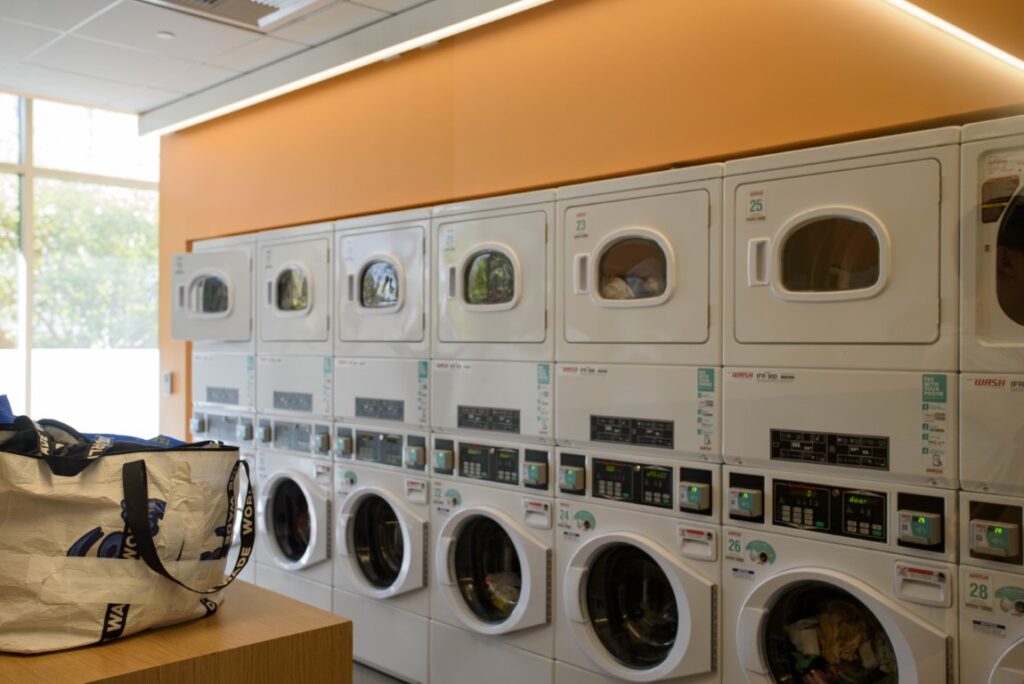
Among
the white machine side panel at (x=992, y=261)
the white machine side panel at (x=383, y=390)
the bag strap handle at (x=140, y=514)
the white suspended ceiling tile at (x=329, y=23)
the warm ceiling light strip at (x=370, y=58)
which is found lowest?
the bag strap handle at (x=140, y=514)

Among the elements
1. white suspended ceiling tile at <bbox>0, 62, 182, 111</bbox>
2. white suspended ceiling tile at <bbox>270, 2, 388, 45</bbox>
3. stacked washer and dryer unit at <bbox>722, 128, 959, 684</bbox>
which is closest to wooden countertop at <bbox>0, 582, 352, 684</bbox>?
stacked washer and dryer unit at <bbox>722, 128, 959, 684</bbox>

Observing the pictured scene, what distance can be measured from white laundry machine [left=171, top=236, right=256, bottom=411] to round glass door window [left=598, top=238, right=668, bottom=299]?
8.12 feet

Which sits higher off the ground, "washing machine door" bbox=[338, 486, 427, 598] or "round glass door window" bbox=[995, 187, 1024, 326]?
"round glass door window" bbox=[995, 187, 1024, 326]

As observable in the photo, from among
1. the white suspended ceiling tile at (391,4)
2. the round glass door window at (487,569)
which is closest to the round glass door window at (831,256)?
the round glass door window at (487,569)

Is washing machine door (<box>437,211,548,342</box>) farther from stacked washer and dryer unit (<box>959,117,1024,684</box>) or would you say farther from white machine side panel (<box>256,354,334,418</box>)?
stacked washer and dryer unit (<box>959,117,1024,684</box>)

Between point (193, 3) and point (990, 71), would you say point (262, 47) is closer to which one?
point (193, 3)

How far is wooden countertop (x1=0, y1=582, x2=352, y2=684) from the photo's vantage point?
6.40ft

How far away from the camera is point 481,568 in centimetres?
407

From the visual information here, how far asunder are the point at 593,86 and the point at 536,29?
16.8 inches

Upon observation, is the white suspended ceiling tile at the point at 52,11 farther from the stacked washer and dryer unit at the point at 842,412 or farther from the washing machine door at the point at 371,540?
the stacked washer and dryer unit at the point at 842,412

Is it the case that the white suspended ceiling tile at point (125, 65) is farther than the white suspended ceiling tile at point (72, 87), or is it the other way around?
the white suspended ceiling tile at point (72, 87)

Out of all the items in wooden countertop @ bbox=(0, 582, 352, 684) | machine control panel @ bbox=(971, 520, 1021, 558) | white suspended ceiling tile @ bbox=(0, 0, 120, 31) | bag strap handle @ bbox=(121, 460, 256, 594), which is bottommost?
wooden countertop @ bbox=(0, 582, 352, 684)

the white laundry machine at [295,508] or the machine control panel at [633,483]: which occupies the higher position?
the machine control panel at [633,483]

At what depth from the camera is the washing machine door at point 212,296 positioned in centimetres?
524
